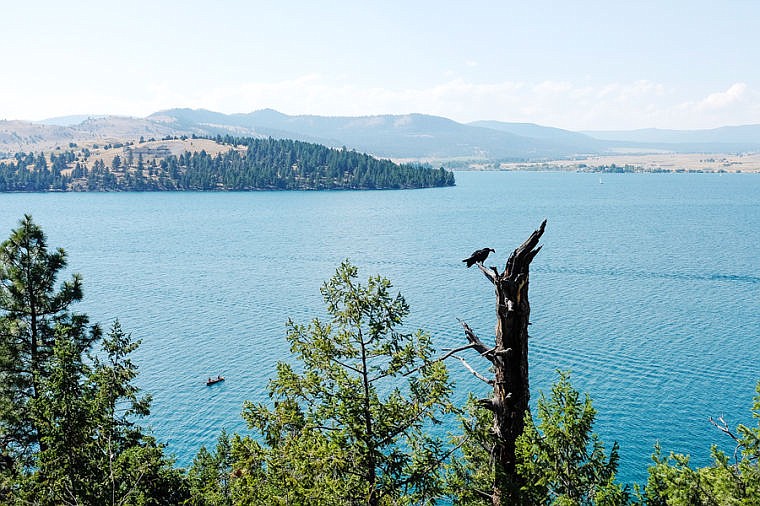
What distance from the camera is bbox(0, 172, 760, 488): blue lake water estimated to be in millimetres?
40594

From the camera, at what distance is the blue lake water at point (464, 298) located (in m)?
40.6

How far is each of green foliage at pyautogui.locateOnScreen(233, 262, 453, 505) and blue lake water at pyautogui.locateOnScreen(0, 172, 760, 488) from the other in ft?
79.5

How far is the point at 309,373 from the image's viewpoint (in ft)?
39.4

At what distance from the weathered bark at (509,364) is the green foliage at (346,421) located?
1091mm

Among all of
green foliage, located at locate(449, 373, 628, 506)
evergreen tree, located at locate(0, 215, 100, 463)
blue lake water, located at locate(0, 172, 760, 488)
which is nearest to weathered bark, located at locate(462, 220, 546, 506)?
green foliage, located at locate(449, 373, 628, 506)

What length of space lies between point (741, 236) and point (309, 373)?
10859cm

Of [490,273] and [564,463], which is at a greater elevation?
[490,273]

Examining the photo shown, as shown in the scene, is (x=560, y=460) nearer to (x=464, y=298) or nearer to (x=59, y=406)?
(x=59, y=406)

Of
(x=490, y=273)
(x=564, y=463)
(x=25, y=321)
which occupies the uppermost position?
(x=490, y=273)

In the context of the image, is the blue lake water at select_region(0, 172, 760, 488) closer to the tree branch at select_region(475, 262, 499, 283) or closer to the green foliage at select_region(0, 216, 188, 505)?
the green foliage at select_region(0, 216, 188, 505)

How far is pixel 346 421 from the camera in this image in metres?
11.9

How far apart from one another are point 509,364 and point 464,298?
5377 cm

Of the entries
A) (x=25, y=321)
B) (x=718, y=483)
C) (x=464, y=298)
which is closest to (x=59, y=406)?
(x=25, y=321)

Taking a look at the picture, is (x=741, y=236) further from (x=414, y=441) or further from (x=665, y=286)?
(x=414, y=441)
